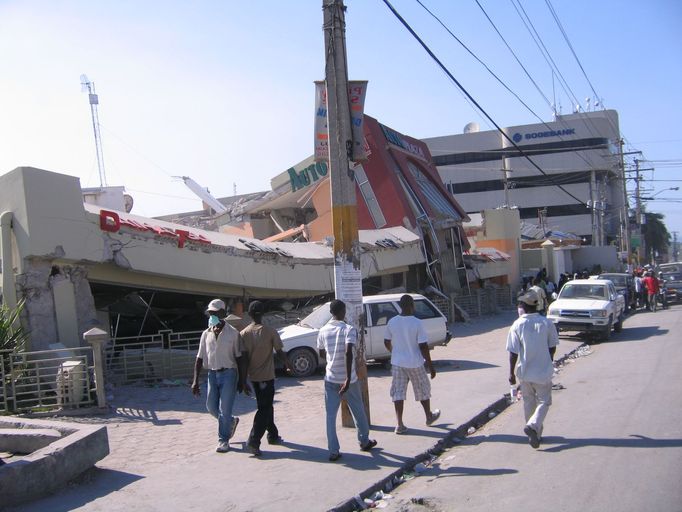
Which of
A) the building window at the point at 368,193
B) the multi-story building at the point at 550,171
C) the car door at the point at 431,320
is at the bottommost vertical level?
→ the car door at the point at 431,320

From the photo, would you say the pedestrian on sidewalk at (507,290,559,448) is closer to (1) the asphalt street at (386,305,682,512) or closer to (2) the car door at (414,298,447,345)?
(1) the asphalt street at (386,305,682,512)

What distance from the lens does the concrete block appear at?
700 centimetres

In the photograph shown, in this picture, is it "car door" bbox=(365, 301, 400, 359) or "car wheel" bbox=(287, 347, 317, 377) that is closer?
"car wheel" bbox=(287, 347, 317, 377)

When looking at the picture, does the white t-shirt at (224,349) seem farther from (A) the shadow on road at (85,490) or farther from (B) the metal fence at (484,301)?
(B) the metal fence at (484,301)

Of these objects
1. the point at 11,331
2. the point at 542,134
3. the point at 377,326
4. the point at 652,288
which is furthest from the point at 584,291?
the point at 542,134

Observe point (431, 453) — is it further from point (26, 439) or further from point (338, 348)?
point (26, 439)

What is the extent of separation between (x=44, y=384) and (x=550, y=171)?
73798 millimetres

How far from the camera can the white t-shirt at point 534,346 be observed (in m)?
7.30

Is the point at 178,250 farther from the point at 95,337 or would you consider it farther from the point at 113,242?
the point at 95,337

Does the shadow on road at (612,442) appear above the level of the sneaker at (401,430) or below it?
below

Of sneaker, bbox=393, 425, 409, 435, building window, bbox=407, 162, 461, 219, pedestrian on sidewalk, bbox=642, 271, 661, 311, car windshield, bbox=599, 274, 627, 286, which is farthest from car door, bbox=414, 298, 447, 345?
pedestrian on sidewalk, bbox=642, 271, 661, 311

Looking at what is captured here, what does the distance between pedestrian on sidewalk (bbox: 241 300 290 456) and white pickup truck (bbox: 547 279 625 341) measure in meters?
12.3

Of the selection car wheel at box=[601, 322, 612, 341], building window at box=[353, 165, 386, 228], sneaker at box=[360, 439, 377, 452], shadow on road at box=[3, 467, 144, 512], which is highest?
building window at box=[353, 165, 386, 228]

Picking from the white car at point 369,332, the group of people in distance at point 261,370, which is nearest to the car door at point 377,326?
the white car at point 369,332
